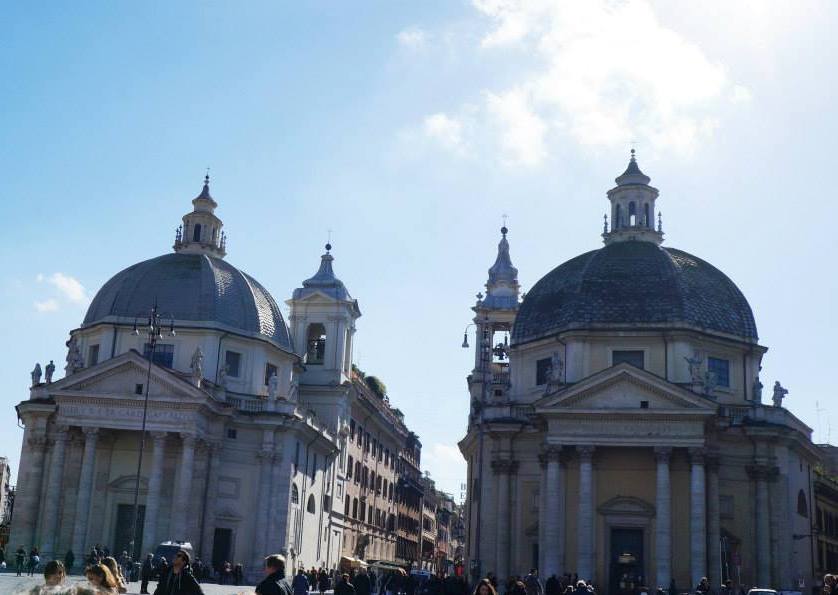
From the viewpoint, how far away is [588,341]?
5562cm

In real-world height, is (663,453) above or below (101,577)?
above

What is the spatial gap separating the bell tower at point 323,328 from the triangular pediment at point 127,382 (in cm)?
1850

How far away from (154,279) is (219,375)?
7352 mm

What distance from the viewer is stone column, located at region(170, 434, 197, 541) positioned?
5531 cm

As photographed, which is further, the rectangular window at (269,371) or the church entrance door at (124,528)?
the rectangular window at (269,371)

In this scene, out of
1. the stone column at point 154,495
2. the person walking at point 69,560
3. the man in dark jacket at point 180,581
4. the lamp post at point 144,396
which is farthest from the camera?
the stone column at point 154,495

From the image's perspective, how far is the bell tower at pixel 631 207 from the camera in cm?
6219

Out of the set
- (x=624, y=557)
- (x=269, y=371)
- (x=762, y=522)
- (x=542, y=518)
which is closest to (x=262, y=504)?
(x=269, y=371)

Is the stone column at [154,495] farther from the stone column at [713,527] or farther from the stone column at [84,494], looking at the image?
the stone column at [713,527]

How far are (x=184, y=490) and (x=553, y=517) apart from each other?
19.1m

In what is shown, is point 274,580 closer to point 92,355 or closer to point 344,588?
point 344,588

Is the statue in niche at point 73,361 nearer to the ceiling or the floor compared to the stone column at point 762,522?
nearer to the ceiling

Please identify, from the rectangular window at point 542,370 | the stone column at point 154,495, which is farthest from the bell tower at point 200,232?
the rectangular window at point 542,370

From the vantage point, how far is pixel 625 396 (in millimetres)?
51594
